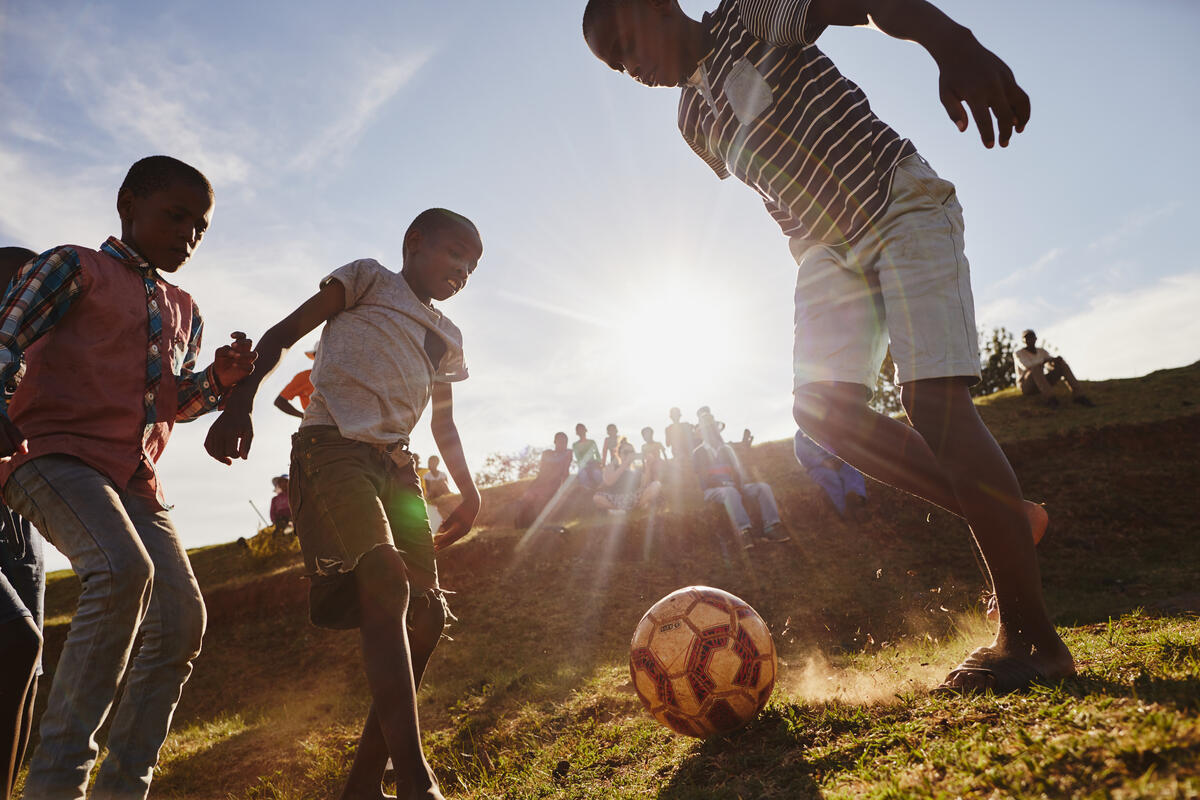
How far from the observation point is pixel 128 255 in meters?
2.57

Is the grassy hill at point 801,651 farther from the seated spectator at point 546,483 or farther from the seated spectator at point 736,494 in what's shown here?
the seated spectator at point 546,483

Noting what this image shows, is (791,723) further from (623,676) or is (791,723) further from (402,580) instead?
(623,676)

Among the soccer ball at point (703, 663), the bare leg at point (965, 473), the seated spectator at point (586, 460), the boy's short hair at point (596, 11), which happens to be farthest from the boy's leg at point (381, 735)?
the seated spectator at point (586, 460)

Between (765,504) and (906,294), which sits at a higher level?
(906,294)

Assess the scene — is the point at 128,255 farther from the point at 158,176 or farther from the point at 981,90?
the point at 981,90

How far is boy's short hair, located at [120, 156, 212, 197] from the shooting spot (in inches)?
106

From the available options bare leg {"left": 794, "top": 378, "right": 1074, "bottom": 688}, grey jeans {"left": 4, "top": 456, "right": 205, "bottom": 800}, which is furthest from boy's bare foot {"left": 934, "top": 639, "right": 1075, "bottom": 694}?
grey jeans {"left": 4, "top": 456, "right": 205, "bottom": 800}

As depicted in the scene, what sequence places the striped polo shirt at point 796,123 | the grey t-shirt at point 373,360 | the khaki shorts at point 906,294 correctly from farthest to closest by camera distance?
the grey t-shirt at point 373,360 < the striped polo shirt at point 796,123 < the khaki shorts at point 906,294

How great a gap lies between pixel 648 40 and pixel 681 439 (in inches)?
441

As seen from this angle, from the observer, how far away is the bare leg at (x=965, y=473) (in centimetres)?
217

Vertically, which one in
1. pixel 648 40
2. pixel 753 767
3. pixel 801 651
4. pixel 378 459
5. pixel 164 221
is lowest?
pixel 801 651

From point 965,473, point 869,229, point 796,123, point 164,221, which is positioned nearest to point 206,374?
point 164,221

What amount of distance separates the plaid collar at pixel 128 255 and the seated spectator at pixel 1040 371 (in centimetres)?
1585

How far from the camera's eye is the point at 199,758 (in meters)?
4.95
